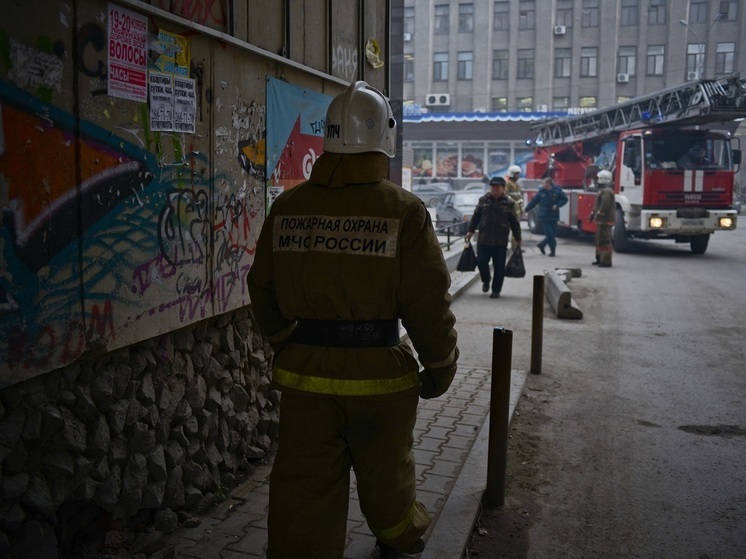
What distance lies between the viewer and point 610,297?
38.6 ft

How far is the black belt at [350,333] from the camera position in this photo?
114 inches

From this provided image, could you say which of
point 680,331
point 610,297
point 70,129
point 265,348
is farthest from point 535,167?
point 70,129

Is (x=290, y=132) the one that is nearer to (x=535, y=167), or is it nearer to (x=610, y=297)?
(x=610, y=297)

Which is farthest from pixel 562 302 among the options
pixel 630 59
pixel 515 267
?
pixel 630 59

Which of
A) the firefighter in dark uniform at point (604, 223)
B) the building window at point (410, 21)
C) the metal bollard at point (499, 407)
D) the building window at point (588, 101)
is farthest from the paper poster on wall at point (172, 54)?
the building window at point (410, 21)

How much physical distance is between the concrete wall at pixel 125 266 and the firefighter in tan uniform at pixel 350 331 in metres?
0.82

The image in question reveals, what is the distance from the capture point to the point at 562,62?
180 ft

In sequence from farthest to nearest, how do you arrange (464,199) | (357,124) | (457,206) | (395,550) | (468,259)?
(464,199)
(457,206)
(468,259)
(395,550)
(357,124)

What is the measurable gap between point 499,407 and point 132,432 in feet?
6.55

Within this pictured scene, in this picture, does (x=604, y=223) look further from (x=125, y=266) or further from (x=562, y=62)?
(x=562, y=62)

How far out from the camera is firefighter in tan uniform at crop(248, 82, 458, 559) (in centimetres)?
285

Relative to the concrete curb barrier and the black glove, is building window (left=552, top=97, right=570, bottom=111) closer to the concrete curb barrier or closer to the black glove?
the concrete curb barrier

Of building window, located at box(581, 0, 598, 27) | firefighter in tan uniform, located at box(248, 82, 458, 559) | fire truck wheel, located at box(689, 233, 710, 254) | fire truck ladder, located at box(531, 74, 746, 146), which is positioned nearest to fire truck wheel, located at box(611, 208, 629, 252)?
fire truck wheel, located at box(689, 233, 710, 254)

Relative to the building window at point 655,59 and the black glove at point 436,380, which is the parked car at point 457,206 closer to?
the black glove at point 436,380
